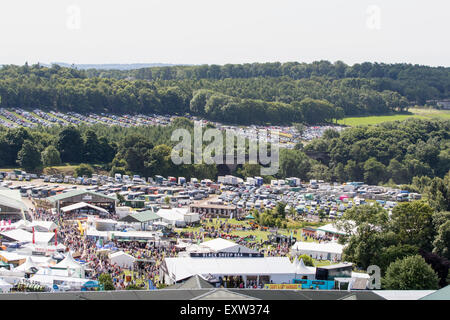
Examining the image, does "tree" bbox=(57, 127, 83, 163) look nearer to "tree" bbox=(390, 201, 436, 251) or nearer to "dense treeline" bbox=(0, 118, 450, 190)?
"dense treeline" bbox=(0, 118, 450, 190)

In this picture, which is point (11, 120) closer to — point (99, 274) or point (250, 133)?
point (250, 133)

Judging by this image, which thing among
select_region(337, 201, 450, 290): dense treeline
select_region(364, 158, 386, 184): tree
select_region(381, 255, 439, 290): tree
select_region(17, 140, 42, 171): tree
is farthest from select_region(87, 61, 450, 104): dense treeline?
select_region(381, 255, 439, 290): tree

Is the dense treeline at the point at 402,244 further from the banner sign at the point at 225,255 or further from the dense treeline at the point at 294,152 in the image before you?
the dense treeline at the point at 294,152

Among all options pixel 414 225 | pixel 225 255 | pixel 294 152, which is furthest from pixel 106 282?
pixel 294 152

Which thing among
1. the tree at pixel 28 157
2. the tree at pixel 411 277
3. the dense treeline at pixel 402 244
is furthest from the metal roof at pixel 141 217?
the tree at pixel 28 157

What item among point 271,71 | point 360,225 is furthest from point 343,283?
point 271,71

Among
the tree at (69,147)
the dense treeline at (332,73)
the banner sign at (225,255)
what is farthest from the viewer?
the dense treeline at (332,73)

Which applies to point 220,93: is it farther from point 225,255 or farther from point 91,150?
point 225,255
